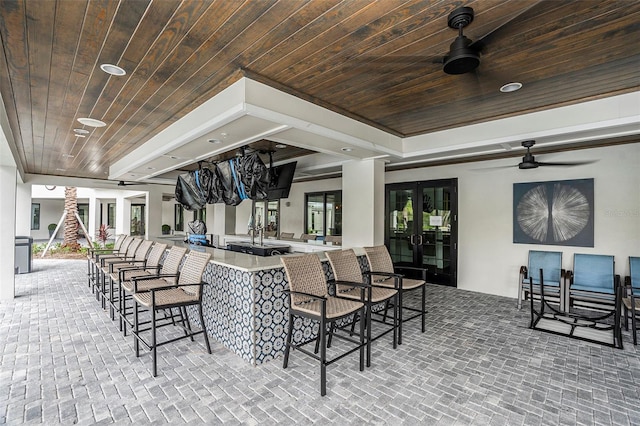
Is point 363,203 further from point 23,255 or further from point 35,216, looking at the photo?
point 35,216

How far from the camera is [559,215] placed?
4.86m

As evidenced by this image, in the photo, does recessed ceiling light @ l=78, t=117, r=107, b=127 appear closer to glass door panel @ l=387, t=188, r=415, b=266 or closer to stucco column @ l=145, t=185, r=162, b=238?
glass door panel @ l=387, t=188, r=415, b=266

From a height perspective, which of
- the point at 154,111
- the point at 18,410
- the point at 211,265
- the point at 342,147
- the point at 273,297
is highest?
the point at 154,111

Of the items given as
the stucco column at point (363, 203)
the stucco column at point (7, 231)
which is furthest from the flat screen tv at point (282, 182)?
the stucco column at point (7, 231)

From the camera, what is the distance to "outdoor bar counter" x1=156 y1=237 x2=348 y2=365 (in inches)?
115

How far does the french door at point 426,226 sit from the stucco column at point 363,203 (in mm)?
2075

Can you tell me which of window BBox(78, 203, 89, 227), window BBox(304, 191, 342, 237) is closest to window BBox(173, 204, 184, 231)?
window BBox(78, 203, 89, 227)

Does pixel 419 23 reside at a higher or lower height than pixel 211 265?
Answer: higher

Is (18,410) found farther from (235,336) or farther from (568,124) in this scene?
(568,124)

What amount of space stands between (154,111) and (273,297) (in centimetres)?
248

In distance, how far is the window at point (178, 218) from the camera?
1672cm

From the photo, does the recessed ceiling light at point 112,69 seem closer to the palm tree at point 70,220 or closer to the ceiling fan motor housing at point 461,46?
the ceiling fan motor housing at point 461,46

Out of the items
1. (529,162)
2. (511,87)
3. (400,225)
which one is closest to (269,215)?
(400,225)

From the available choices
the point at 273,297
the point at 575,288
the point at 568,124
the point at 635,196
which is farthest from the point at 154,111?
the point at 635,196
